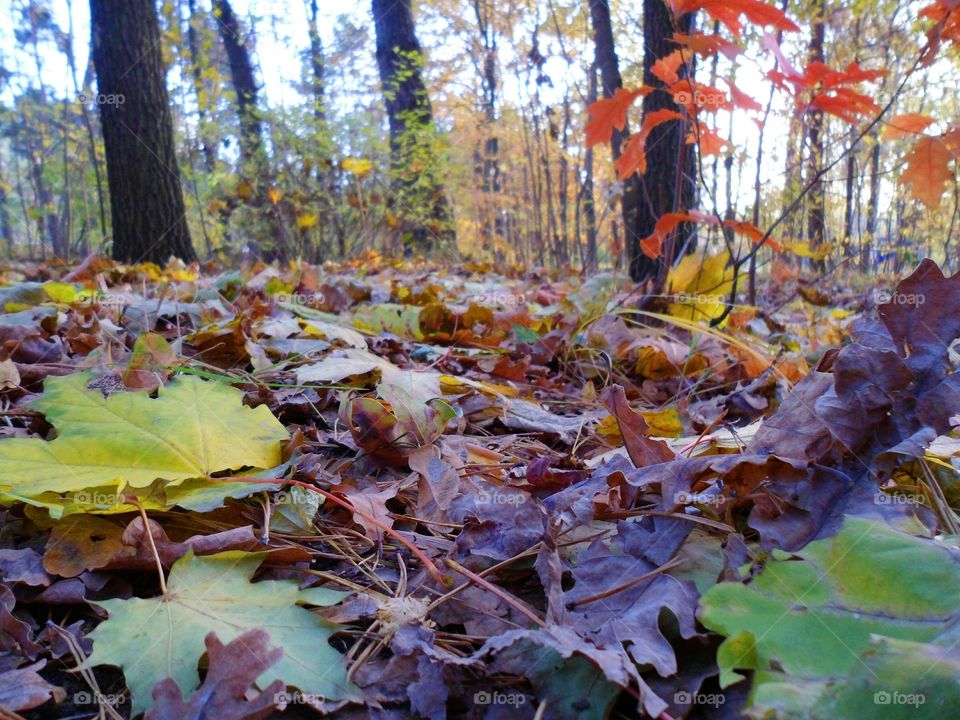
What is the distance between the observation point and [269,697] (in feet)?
1.90

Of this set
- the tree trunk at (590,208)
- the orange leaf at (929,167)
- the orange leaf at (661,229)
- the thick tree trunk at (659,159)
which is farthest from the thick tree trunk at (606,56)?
the orange leaf at (929,167)

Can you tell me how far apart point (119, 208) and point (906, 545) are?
5.04m

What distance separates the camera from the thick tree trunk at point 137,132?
4316 mm

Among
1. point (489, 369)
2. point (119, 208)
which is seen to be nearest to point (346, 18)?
point (119, 208)

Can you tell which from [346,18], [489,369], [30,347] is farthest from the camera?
[346,18]

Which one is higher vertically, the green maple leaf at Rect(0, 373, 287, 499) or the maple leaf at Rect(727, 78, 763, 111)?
the maple leaf at Rect(727, 78, 763, 111)

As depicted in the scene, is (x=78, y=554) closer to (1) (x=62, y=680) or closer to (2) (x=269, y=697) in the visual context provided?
(1) (x=62, y=680)
